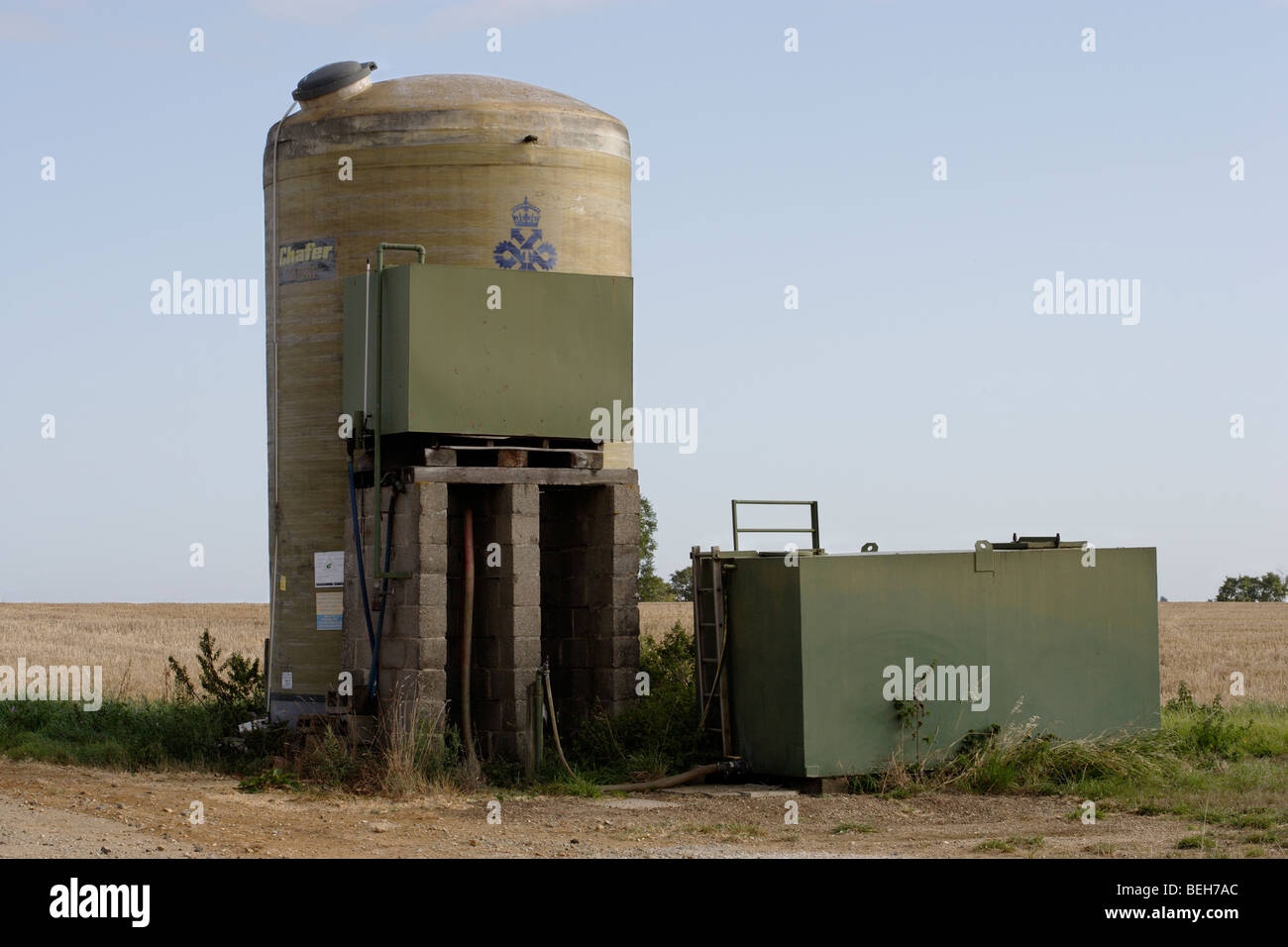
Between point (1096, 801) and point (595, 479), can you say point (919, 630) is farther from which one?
point (595, 479)

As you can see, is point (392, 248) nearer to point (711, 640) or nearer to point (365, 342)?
point (365, 342)

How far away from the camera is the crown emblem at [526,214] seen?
18688 mm

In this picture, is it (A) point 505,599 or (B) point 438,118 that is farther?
(B) point 438,118

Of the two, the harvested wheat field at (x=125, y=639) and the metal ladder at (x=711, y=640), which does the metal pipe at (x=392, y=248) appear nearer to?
the metal ladder at (x=711, y=640)

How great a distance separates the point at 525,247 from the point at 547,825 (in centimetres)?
741

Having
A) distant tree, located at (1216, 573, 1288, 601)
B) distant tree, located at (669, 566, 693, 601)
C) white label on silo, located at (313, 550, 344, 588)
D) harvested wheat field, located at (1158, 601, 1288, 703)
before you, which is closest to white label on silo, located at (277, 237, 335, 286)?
white label on silo, located at (313, 550, 344, 588)

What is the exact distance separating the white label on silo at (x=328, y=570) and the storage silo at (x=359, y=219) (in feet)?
0.11

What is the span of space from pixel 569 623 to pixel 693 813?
14.4ft

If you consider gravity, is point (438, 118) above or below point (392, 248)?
above

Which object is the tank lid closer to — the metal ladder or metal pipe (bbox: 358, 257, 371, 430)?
metal pipe (bbox: 358, 257, 371, 430)

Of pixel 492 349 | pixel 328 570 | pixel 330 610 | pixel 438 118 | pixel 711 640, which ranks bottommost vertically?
pixel 711 640

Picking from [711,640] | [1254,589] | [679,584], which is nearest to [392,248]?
[711,640]

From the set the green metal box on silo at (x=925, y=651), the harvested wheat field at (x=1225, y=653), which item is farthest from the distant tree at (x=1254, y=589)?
the green metal box on silo at (x=925, y=651)

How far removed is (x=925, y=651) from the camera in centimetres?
1650
